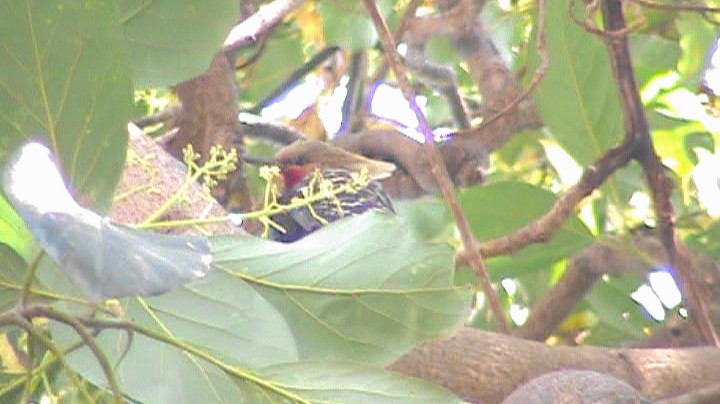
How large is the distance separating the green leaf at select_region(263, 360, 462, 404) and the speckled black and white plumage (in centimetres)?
41

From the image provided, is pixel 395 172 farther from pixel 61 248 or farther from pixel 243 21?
pixel 61 248

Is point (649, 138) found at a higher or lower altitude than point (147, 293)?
lower

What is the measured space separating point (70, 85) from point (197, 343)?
0.17m

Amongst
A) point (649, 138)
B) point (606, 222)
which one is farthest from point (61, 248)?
point (606, 222)

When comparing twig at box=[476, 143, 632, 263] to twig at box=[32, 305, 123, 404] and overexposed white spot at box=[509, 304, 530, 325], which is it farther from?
twig at box=[32, 305, 123, 404]

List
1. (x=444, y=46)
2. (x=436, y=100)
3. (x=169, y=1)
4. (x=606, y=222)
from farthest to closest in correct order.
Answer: (x=436, y=100) < (x=444, y=46) < (x=606, y=222) < (x=169, y=1)

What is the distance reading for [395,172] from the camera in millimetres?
1767

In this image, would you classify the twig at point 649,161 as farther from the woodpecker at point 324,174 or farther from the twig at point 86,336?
the twig at point 86,336

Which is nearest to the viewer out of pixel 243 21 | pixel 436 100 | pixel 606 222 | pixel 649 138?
pixel 649 138

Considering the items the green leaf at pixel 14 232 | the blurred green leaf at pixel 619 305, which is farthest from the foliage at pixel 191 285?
the blurred green leaf at pixel 619 305

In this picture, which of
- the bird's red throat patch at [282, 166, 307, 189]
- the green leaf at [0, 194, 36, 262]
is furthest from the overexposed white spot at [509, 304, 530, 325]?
the green leaf at [0, 194, 36, 262]

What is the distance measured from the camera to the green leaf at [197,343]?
821 millimetres

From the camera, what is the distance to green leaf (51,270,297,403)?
2.69ft

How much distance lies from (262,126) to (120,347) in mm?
972
